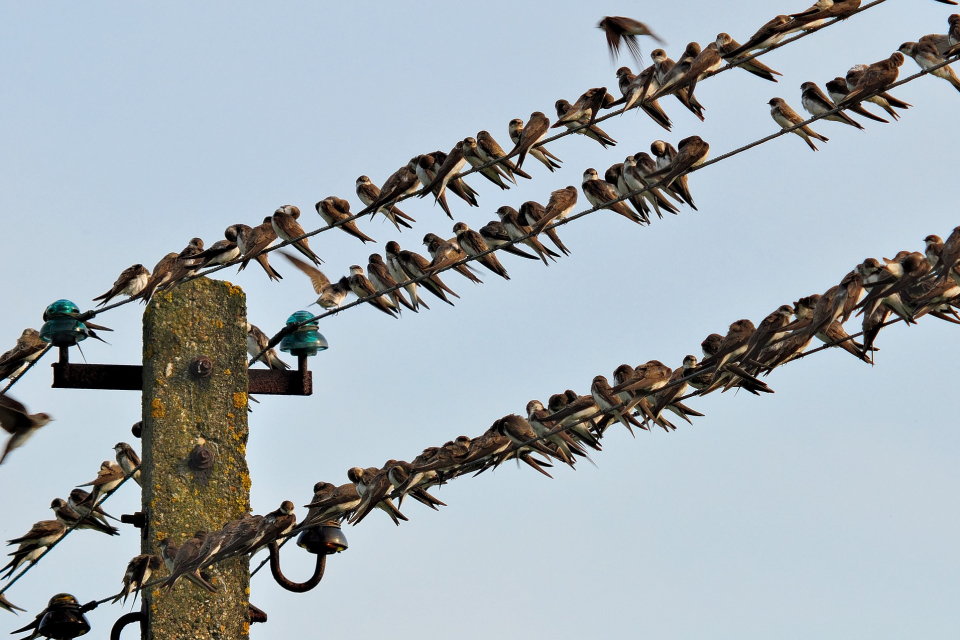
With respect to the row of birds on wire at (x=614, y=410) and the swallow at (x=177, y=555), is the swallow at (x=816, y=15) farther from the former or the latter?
the swallow at (x=177, y=555)

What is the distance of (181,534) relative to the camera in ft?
27.2

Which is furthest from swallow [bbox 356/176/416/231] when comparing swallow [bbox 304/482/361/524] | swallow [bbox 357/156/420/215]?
swallow [bbox 304/482/361/524]

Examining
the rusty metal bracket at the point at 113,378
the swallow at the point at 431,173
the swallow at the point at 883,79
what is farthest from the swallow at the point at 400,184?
the swallow at the point at 883,79

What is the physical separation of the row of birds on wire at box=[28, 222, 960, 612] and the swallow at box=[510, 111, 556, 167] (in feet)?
5.72

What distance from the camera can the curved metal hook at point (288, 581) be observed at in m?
8.56

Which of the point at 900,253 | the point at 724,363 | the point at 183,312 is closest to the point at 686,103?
the point at 900,253

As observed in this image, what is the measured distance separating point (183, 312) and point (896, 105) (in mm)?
5023

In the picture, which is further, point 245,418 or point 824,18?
point 824,18

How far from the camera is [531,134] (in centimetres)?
1146

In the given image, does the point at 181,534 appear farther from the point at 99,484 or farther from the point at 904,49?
the point at 904,49

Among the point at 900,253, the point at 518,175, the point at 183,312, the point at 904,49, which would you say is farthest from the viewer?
the point at 904,49

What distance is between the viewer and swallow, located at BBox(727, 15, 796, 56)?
34.0 ft

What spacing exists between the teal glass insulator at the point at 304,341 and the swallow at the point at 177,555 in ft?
5.85

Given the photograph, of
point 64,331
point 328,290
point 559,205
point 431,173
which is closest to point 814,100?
point 559,205
